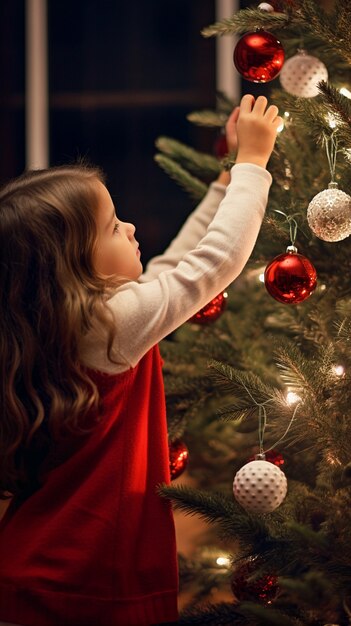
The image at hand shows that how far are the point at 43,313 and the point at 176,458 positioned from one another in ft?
1.28

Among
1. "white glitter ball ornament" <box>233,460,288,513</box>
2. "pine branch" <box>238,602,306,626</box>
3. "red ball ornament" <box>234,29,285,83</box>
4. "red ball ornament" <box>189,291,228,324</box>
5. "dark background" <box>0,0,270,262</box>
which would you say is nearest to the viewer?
"pine branch" <box>238,602,306,626</box>

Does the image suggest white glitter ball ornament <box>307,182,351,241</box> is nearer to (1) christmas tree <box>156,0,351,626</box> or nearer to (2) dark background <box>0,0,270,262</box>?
(1) christmas tree <box>156,0,351,626</box>

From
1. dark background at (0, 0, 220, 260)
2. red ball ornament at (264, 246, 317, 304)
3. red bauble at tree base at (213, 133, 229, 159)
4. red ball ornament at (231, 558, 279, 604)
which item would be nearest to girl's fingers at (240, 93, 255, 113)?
red ball ornament at (264, 246, 317, 304)

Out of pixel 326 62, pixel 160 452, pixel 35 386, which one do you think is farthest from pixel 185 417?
pixel 326 62

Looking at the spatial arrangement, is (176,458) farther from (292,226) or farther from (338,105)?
(338,105)

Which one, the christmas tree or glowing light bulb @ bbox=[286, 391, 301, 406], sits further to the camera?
glowing light bulb @ bbox=[286, 391, 301, 406]

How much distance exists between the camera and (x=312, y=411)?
100 cm

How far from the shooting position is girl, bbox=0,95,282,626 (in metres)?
1.02

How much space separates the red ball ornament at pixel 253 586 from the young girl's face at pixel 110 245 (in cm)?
44

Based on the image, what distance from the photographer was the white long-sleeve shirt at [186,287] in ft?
3.40

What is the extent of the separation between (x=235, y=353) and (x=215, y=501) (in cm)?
41

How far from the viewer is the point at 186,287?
1052mm

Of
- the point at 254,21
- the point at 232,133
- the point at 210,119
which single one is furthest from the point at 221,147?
the point at 254,21

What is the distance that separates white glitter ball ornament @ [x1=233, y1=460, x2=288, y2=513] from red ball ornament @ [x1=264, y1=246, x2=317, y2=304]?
0.23m
